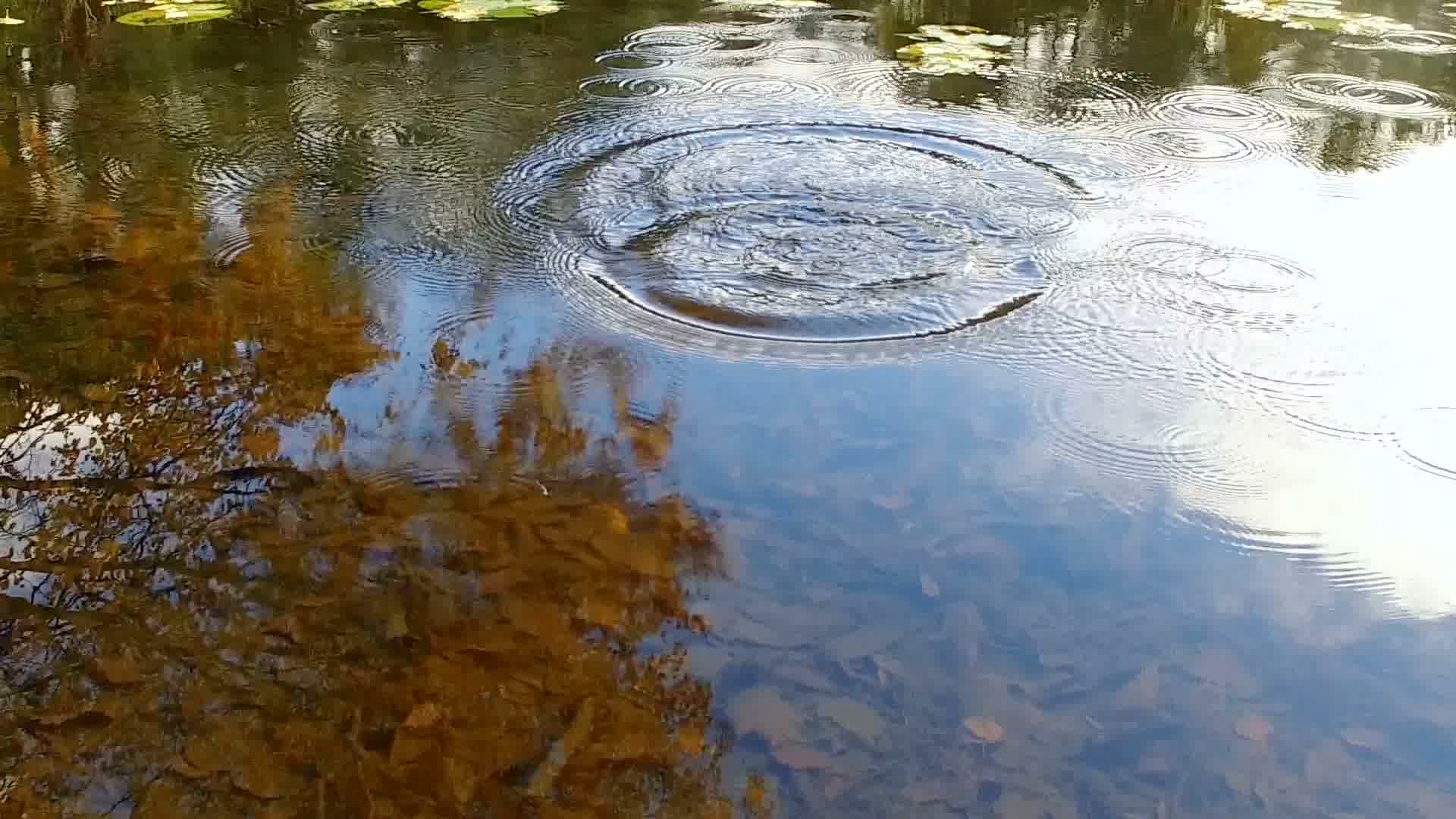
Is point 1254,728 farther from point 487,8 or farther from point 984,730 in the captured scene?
point 487,8

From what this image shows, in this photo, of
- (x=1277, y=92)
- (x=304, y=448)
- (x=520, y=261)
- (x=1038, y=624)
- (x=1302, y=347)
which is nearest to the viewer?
(x=1038, y=624)

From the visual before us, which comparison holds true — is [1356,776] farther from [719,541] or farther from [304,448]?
[304,448]

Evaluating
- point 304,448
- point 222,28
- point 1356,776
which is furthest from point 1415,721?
point 222,28

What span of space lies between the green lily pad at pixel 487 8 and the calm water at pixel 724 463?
2243 mm

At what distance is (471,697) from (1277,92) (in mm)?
5635

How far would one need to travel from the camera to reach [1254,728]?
229 centimetres

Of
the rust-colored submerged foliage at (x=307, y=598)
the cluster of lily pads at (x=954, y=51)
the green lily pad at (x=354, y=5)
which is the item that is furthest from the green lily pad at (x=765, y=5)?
the rust-colored submerged foliage at (x=307, y=598)

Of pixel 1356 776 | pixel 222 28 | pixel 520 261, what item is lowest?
pixel 1356 776

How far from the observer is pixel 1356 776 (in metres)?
2.20

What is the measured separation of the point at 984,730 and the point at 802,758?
36cm

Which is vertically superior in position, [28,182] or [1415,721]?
[28,182]

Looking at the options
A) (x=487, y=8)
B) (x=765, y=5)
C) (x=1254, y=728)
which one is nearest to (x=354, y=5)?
(x=487, y=8)

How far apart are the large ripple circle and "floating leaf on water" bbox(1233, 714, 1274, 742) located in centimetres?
165

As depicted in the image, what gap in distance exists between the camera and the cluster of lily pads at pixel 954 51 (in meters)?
6.62
